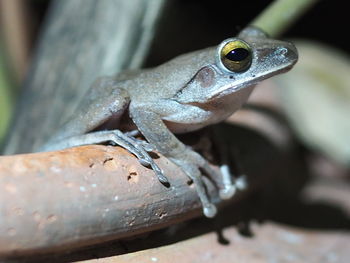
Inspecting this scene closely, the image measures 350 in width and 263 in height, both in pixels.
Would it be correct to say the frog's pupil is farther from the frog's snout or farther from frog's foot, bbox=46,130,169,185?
frog's foot, bbox=46,130,169,185

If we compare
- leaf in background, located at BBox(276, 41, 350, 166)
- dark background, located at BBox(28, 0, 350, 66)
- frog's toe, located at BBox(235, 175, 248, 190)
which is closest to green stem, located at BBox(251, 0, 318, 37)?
frog's toe, located at BBox(235, 175, 248, 190)

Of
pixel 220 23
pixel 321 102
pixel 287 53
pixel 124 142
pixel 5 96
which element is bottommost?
pixel 5 96

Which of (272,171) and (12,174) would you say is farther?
(272,171)

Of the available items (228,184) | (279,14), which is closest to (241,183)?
(228,184)

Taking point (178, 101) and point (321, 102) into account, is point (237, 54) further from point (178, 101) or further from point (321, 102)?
point (321, 102)

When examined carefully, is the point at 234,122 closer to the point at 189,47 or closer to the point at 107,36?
the point at 107,36

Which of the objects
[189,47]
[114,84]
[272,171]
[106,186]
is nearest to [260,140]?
[272,171]

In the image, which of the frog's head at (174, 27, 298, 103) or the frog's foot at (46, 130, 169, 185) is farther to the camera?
the frog's head at (174, 27, 298, 103)
